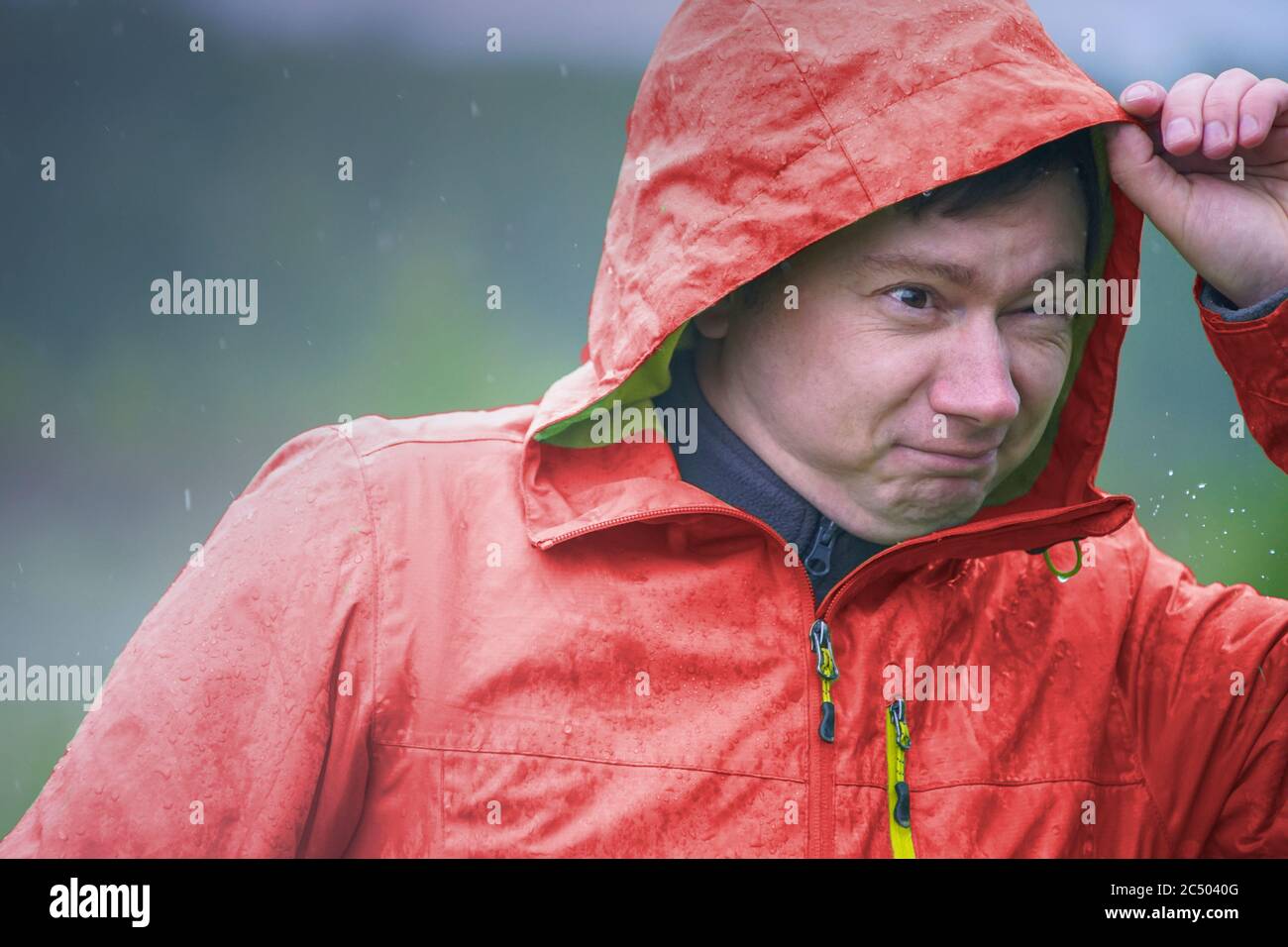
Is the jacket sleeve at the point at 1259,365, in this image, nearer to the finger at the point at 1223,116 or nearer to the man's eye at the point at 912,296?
the finger at the point at 1223,116

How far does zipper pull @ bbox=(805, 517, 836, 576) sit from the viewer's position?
1.59 meters

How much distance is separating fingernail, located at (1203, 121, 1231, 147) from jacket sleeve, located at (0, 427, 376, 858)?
3.63 ft

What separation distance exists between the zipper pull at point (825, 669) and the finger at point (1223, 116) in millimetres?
734

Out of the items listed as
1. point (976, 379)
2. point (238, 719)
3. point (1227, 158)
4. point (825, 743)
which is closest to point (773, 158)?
point (976, 379)

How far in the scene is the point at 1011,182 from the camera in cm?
148

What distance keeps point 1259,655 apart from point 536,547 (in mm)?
979

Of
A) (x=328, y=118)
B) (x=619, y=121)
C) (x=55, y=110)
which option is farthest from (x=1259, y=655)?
(x=55, y=110)

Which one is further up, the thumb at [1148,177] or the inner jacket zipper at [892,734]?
the thumb at [1148,177]

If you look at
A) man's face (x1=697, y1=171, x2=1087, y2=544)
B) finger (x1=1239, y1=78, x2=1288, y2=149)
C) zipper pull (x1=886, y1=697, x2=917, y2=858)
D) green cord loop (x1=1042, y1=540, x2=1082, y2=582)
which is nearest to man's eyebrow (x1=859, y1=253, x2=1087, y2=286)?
man's face (x1=697, y1=171, x2=1087, y2=544)

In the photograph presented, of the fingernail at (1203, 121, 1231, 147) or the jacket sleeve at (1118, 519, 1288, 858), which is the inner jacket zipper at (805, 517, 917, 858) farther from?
the fingernail at (1203, 121, 1231, 147)

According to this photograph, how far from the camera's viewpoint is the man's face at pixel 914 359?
1.46 m

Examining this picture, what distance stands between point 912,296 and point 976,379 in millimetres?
126

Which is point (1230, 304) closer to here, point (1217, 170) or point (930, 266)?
point (1217, 170)

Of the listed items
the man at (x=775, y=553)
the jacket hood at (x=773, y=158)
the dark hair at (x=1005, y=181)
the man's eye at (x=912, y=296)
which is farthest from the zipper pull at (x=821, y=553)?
the dark hair at (x=1005, y=181)
